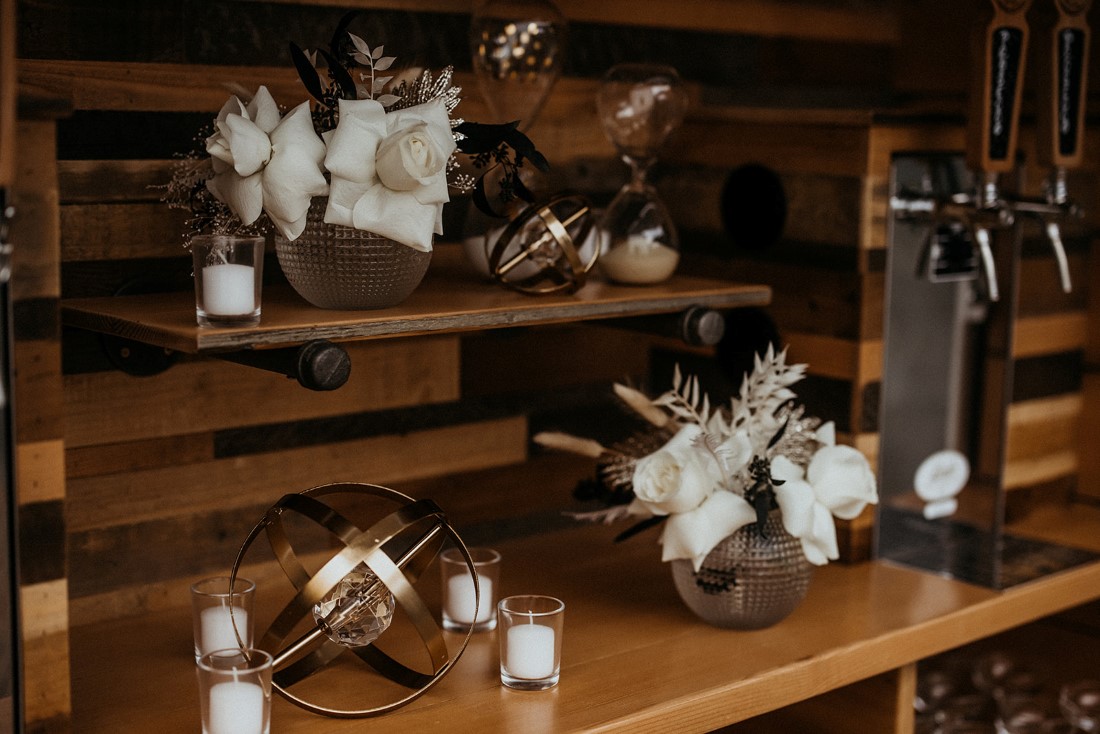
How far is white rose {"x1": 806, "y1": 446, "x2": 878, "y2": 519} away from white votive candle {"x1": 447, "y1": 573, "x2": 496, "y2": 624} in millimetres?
409

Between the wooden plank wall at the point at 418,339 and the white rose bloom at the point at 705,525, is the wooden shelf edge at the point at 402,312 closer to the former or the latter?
the wooden plank wall at the point at 418,339

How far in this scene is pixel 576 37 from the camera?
1.94m

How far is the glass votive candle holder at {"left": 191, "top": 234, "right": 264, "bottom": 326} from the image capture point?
4.04ft

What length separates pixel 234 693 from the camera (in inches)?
46.7

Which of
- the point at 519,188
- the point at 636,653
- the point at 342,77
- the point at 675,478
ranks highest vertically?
the point at 342,77

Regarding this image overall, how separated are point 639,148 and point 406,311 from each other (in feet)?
1.51

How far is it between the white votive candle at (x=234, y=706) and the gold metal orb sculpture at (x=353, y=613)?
0.08 m

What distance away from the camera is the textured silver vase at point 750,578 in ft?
4.92

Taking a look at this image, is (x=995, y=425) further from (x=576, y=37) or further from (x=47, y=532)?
(x=47, y=532)

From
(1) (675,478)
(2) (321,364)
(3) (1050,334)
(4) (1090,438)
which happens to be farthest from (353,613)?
(4) (1090,438)

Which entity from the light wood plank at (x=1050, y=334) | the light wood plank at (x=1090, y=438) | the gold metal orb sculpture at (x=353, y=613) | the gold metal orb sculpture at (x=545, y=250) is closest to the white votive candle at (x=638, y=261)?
the gold metal orb sculpture at (x=545, y=250)

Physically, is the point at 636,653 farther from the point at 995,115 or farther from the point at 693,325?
the point at 995,115

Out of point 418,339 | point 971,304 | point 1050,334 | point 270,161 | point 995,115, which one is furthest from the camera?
point 1050,334

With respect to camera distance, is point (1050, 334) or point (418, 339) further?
point (1050, 334)
